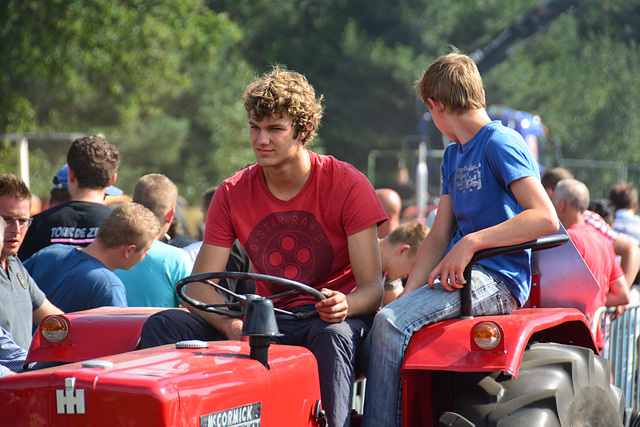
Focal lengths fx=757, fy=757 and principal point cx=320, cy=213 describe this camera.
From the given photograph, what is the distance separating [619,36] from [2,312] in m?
48.4

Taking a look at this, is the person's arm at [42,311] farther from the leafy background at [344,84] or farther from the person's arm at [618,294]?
the leafy background at [344,84]

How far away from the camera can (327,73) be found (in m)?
42.7

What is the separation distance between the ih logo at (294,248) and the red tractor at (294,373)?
556mm

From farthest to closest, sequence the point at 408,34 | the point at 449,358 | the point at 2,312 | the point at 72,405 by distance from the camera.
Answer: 1. the point at 408,34
2. the point at 2,312
3. the point at 449,358
4. the point at 72,405

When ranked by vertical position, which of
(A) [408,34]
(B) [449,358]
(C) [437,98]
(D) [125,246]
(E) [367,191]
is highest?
(A) [408,34]

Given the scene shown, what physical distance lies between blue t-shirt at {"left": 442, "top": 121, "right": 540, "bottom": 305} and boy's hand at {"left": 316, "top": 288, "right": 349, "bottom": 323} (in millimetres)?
711

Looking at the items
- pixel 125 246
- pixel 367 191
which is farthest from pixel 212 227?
pixel 125 246

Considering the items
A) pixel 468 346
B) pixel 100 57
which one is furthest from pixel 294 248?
pixel 100 57

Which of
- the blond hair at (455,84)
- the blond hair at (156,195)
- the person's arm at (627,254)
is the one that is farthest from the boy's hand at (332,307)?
the person's arm at (627,254)

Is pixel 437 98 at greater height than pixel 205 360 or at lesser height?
greater

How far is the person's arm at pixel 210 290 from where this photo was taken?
3250mm

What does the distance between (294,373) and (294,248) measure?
84 cm

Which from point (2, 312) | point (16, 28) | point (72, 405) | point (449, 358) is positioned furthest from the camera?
point (16, 28)

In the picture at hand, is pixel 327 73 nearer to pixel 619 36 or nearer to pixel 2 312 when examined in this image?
pixel 619 36
